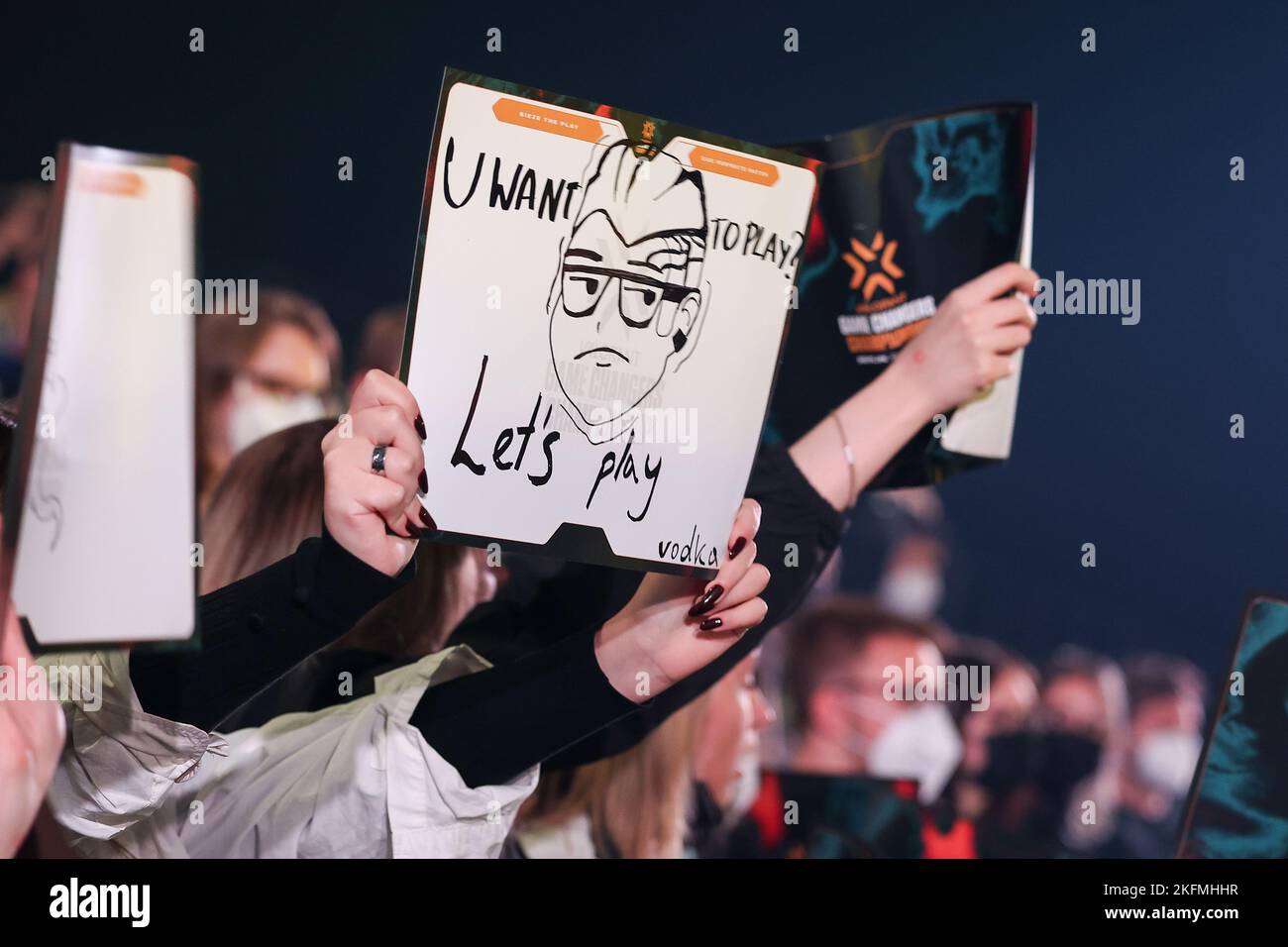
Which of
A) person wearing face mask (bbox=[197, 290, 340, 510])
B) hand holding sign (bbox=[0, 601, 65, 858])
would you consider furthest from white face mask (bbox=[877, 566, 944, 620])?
hand holding sign (bbox=[0, 601, 65, 858])

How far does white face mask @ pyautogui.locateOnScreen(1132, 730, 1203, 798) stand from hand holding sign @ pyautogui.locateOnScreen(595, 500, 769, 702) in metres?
0.81

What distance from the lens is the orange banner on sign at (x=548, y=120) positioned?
1219mm

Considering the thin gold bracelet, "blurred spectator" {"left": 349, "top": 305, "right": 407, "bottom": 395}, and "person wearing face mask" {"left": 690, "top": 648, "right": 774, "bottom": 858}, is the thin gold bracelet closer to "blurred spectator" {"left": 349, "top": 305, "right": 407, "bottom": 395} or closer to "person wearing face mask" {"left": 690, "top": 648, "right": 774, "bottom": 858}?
"person wearing face mask" {"left": 690, "top": 648, "right": 774, "bottom": 858}

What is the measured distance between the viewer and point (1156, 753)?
72.9 inches

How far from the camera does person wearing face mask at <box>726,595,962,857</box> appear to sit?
1.84 meters

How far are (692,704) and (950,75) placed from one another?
102 cm

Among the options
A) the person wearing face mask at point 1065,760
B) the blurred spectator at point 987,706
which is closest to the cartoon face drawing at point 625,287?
the blurred spectator at point 987,706

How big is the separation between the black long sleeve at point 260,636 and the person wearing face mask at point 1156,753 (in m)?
1.24

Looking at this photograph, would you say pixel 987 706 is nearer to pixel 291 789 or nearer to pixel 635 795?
pixel 635 795

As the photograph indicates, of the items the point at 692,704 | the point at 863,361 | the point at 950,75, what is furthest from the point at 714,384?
the point at 950,75

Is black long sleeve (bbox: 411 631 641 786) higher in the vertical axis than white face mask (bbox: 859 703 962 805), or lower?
higher

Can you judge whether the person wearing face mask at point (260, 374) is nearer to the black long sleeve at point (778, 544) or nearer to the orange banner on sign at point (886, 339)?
the black long sleeve at point (778, 544)

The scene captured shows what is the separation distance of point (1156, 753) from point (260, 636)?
4.47 feet
